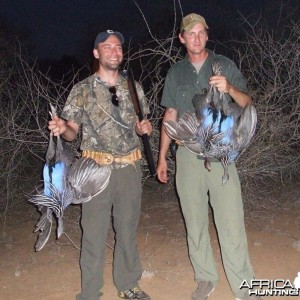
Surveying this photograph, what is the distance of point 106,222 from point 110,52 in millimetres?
1310

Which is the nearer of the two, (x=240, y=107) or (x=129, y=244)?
(x=240, y=107)

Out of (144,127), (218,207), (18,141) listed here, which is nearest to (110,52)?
(144,127)

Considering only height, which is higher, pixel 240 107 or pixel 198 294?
pixel 240 107

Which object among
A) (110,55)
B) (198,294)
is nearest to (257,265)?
(198,294)

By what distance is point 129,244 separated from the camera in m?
4.04

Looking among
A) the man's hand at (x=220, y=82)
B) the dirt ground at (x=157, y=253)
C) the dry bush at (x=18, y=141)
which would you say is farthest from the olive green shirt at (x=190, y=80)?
the dry bush at (x=18, y=141)

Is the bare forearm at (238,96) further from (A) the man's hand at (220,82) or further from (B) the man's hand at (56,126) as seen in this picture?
(B) the man's hand at (56,126)

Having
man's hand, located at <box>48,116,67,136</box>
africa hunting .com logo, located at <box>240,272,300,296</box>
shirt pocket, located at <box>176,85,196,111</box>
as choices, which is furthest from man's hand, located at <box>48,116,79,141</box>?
africa hunting .com logo, located at <box>240,272,300,296</box>

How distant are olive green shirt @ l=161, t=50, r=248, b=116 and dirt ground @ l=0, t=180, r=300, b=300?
1.71 meters

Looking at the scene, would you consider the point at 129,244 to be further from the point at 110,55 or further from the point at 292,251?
the point at 292,251

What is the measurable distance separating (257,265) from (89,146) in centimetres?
221

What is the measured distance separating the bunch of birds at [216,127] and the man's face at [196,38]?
0.17 metres

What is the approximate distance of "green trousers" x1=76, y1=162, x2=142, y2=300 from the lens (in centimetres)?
385

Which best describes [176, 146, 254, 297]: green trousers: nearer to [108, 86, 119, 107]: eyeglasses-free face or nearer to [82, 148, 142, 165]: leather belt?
[82, 148, 142, 165]: leather belt
